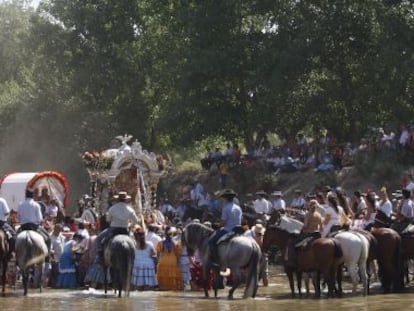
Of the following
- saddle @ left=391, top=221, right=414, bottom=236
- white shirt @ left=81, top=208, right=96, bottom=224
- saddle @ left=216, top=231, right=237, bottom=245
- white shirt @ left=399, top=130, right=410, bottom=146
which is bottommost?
saddle @ left=216, top=231, right=237, bottom=245

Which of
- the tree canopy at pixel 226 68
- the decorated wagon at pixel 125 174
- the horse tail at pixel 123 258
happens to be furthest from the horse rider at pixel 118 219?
the tree canopy at pixel 226 68

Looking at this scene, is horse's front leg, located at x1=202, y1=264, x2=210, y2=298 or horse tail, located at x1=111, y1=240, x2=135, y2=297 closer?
horse tail, located at x1=111, y1=240, x2=135, y2=297

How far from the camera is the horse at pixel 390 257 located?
2286 cm

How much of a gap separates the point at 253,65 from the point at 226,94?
309cm

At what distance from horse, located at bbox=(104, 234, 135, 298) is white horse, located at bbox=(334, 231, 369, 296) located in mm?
4340

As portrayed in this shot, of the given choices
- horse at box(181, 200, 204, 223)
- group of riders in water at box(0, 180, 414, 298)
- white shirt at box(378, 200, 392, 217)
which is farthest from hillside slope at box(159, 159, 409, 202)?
group of riders in water at box(0, 180, 414, 298)

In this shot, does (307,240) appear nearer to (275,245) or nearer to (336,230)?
(336,230)

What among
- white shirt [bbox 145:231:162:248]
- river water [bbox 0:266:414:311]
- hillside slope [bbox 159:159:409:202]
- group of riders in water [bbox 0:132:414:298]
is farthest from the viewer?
hillside slope [bbox 159:159:409:202]

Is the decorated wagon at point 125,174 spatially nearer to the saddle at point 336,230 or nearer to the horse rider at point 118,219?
Result: the horse rider at point 118,219

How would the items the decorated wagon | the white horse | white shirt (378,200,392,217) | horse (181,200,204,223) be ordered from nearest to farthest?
the white horse, white shirt (378,200,392,217), the decorated wagon, horse (181,200,204,223)

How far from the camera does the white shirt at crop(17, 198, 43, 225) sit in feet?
77.4

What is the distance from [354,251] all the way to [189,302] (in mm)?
3477

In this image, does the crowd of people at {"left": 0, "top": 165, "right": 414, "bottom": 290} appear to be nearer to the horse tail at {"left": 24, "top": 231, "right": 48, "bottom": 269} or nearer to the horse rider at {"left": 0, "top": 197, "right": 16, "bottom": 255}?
the horse rider at {"left": 0, "top": 197, "right": 16, "bottom": 255}

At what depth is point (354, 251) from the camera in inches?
863
